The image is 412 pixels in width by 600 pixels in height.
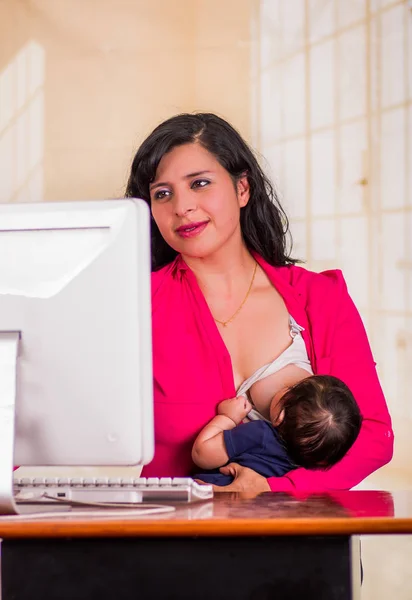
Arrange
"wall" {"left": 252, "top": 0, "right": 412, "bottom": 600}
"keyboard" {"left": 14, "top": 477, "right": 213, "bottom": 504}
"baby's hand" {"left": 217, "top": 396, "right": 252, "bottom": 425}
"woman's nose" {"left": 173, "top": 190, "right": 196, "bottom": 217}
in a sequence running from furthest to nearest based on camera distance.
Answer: "wall" {"left": 252, "top": 0, "right": 412, "bottom": 600}
"woman's nose" {"left": 173, "top": 190, "right": 196, "bottom": 217}
"baby's hand" {"left": 217, "top": 396, "right": 252, "bottom": 425}
"keyboard" {"left": 14, "top": 477, "right": 213, "bottom": 504}

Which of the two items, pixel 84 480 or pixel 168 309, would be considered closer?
pixel 84 480

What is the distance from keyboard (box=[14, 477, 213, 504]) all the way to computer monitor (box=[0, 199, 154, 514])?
17 cm

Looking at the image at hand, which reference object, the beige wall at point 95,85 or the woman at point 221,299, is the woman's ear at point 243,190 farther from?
the beige wall at point 95,85

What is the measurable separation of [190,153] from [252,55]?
969 mm

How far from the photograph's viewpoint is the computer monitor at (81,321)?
1.26 meters

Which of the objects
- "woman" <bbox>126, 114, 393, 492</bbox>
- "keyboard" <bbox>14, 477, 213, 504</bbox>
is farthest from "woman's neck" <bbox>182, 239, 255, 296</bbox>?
"keyboard" <bbox>14, 477, 213, 504</bbox>

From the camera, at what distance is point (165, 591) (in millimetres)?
1210

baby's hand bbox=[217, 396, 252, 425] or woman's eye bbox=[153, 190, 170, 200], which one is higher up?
woman's eye bbox=[153, 190, 170, 200]

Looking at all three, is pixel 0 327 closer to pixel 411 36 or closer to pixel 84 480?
pixel 84 480

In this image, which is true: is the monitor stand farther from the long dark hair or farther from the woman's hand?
the long dark hair

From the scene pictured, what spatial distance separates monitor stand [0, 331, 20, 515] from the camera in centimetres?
124

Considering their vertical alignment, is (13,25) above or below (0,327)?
above

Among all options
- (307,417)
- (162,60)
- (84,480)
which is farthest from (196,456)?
(162,60)

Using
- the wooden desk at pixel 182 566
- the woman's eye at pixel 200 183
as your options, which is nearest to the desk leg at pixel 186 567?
the wooden desk at pixel 182 566
